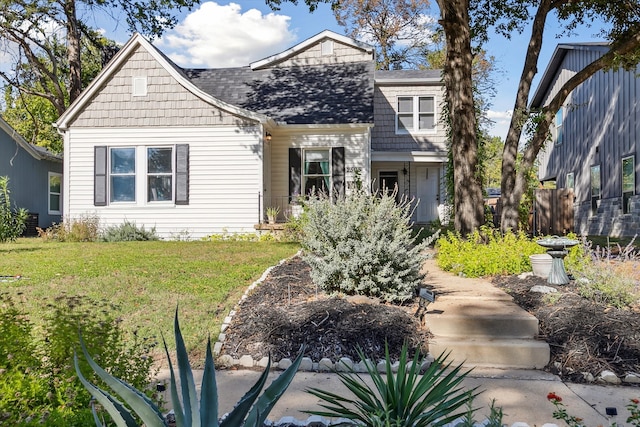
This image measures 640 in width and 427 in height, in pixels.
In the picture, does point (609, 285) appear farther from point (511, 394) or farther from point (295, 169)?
point (295, 169)

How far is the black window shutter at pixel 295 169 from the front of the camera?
14.6m

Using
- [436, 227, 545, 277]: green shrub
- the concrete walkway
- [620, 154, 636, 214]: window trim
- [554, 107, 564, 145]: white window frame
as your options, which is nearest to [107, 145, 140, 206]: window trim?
[436, 227, 545, 277]: green shrub

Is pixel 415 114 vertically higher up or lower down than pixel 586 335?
higher up

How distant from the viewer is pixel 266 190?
46.6 feet

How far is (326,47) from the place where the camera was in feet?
55.3

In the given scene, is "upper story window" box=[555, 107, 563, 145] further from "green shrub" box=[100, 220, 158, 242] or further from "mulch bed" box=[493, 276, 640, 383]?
"mulch bed" box=[493, 276, 640, 383]

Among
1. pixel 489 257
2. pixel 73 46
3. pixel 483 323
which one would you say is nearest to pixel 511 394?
pixel 483 323

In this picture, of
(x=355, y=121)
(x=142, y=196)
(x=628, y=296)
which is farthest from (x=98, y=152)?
(x=628, y=296)

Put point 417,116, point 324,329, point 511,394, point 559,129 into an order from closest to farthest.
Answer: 1. point 511,394
2. point 324,329
3. point 417,116
4. point 559,129

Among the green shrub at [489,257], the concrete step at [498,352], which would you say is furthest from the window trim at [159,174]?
the concrete step at [498,352]

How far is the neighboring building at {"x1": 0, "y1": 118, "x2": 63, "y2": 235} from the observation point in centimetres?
1736

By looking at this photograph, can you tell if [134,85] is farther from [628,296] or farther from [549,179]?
[549,179]

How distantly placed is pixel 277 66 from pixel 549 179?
43.6 feet

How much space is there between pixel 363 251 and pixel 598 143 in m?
14.5
